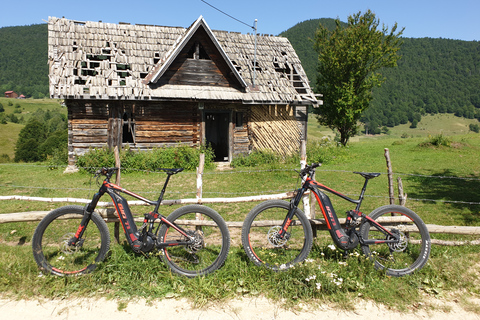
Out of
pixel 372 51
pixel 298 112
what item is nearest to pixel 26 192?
pixel 298 112

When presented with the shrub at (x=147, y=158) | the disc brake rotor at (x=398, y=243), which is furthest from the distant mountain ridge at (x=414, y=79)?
the disc brake rotor at (x=398, y=243)

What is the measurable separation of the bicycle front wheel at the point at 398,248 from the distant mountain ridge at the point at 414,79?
52.7 m

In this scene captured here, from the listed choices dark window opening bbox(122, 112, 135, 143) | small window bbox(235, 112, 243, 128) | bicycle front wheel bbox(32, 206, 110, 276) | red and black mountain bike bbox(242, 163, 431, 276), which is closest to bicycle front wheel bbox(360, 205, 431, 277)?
red and black mountain bike bbox(242, 163, 431, 276)

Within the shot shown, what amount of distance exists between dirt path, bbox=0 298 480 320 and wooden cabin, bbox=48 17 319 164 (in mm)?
10070

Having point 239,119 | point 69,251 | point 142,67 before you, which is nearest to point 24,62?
point 142,67

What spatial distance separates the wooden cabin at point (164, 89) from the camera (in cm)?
1345

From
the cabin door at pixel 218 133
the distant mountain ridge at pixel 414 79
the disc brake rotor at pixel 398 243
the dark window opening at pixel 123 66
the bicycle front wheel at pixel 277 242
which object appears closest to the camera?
the bicycle front wheel at pixel 277 242

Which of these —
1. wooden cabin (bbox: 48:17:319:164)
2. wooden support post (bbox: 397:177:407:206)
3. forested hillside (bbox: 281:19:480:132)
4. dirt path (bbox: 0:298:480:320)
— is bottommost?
dirt path (bbox: 0:298:480:320)

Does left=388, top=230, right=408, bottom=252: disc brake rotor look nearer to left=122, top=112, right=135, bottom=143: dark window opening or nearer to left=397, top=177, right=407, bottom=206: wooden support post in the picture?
left=397, top=177, right=407, bottom=206: wooden support post

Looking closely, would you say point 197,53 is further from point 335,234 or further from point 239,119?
point 335,234

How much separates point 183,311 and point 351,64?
20102 millimetres

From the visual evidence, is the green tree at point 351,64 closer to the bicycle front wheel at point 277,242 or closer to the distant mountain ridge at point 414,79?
the bicycle front wheel at point 277,242

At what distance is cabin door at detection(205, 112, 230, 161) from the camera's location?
18.4m

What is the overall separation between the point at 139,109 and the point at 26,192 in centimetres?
527
